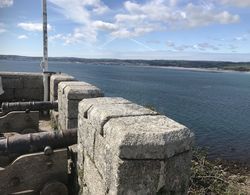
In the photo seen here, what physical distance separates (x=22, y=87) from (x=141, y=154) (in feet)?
25.6

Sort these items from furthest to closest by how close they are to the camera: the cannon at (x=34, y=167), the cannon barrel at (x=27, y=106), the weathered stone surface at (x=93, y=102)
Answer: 1. the cannon barrel at (x=27, y=106)
2. the cannon at (x=34, y=167)
3. the weathered stone surface at (x=93, y=102)

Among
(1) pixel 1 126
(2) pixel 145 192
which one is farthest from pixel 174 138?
(1) pixel 1 126

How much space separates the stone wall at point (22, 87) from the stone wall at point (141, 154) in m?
7.03

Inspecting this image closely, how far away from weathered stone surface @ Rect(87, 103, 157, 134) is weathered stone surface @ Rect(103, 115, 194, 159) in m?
0.27

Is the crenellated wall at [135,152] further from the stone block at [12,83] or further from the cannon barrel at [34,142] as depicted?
the stone block at [12,83]

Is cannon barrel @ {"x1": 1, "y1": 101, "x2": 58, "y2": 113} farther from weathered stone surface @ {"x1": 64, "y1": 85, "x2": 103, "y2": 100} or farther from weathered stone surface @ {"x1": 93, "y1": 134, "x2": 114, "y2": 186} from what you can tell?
weathered stone surface @ {"x1": 93, "y1": 134, "x2": 114, "y2": 186}

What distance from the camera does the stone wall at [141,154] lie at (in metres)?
2.38

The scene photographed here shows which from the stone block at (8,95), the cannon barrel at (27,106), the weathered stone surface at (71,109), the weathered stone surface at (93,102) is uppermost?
the weathered stone surface at (93,102)

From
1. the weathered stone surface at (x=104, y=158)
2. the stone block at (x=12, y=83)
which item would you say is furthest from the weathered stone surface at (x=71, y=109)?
the stone block at (x=12, y=83)

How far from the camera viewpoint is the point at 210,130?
2122 cm

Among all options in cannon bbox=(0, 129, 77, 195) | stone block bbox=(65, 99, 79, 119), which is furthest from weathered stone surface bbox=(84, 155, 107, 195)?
stone block bbox=(65, 99, 79, 119)

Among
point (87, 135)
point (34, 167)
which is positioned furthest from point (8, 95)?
point (87, 135)

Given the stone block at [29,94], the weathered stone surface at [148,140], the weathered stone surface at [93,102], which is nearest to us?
the weathered stone surface at [148,140]

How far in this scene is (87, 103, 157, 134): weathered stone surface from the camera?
2.89m
